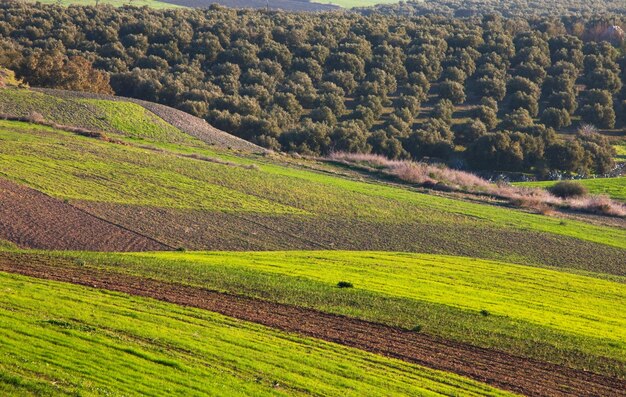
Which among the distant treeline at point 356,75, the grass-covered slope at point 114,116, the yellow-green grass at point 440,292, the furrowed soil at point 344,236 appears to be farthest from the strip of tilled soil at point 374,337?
the distant treeline at point 356,75

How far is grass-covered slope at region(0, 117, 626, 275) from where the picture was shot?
172 feet

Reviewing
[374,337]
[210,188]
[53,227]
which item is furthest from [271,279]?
[210,188]

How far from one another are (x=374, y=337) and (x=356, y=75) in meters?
91.7

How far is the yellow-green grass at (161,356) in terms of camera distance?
72.6 ft

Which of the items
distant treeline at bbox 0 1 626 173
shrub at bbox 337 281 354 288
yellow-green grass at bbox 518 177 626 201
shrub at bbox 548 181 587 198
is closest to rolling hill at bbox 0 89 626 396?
shrub at bbox 337 281 354 288

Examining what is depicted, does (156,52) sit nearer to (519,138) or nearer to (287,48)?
(287,48)

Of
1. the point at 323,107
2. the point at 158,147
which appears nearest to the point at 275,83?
the point at 323,107

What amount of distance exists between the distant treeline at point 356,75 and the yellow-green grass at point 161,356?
217 ft

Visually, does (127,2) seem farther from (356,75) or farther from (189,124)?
(189,124)

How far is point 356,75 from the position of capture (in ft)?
396

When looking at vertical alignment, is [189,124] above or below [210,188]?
below

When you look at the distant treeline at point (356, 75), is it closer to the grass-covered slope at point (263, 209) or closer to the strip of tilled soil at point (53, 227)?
Result: the grass-covered slope at point (263, 209)

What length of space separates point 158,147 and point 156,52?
44.9 meters

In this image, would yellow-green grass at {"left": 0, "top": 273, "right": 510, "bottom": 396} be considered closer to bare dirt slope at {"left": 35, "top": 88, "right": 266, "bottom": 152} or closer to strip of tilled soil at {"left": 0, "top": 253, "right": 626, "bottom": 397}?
strip of tilled soil at {"left": 0, "top": 253, "right": 626, "bottom": 397}
